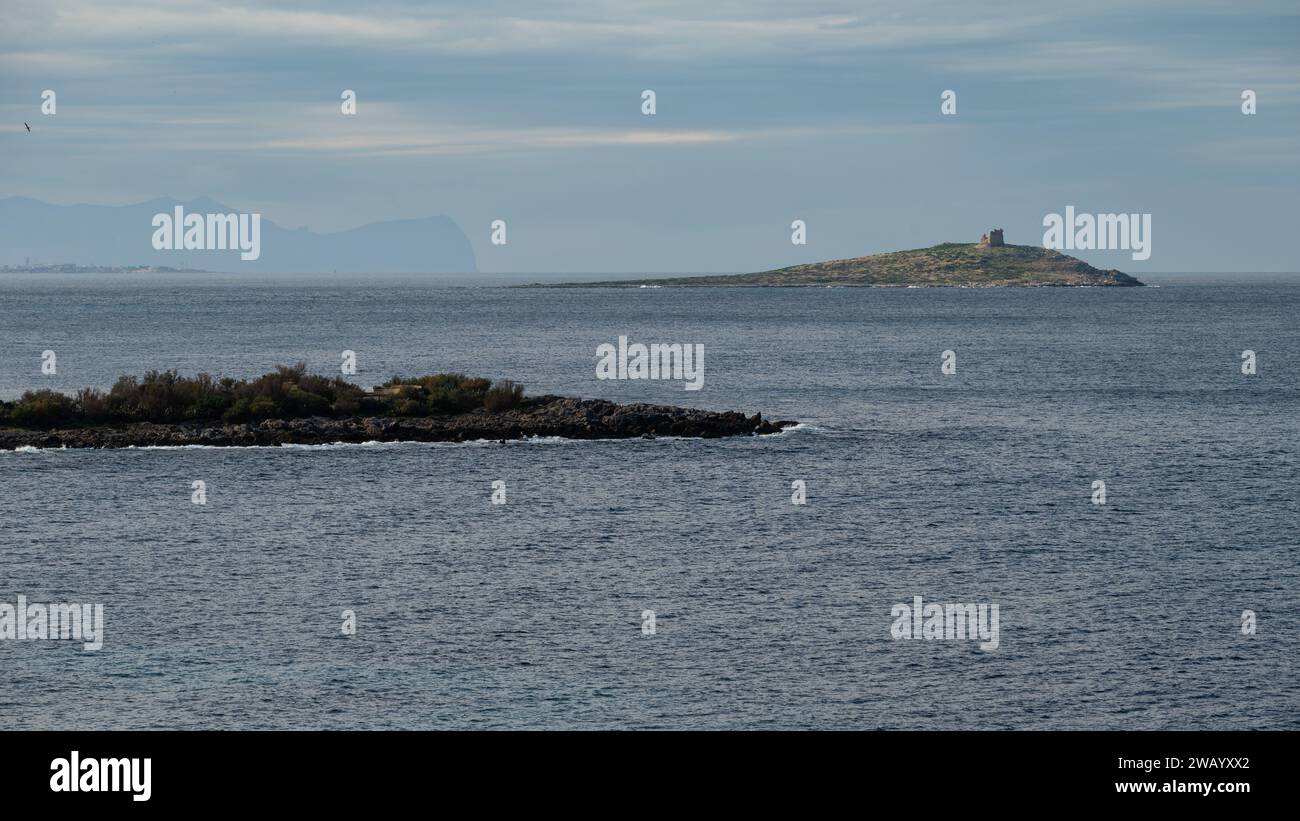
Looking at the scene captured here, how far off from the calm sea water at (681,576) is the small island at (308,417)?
209cm

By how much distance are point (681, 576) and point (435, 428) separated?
32.3m

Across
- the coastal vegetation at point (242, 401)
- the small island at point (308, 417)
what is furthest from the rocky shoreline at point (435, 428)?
the coastal vegetation at point (242, 401)

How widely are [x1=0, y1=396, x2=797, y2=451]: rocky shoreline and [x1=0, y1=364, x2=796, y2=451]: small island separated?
0.05 m

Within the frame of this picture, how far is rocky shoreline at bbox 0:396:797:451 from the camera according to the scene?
223ft

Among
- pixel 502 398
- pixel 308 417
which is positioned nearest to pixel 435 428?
pixel 502 398

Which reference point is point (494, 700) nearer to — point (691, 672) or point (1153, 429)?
point (691, 672)

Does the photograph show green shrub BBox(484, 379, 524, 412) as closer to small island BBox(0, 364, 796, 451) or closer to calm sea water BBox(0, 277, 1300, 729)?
small island BBox(0, 364, 796, 451)

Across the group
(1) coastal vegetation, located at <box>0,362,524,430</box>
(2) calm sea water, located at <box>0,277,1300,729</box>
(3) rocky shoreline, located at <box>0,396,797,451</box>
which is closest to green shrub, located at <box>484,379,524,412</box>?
(1) coastal vegetation, located at <box>0,362,524,430</box>

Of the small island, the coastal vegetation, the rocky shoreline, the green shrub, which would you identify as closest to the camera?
the rocky shoreline

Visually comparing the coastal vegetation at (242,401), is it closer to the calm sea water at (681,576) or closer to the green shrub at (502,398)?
the green shrub at (502,398)

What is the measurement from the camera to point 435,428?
237 feet

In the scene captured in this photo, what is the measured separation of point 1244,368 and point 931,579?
8940 cm

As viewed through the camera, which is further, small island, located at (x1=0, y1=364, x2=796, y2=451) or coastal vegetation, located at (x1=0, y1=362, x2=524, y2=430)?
coastal vegetation, located at (x1=0, y1=362, x2=524, y2=430)
